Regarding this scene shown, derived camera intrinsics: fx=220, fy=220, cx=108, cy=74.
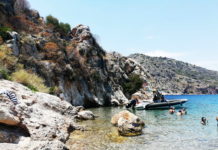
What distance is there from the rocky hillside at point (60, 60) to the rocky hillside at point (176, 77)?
8961cm

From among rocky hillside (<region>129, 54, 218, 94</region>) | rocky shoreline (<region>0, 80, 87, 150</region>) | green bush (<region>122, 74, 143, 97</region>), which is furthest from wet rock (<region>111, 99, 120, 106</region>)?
rocky hillside (<region>129, 54, 218, 94</region>)

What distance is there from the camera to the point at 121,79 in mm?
57469

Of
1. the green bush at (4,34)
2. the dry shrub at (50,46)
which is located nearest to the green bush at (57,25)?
the dry shrub at (50,46)

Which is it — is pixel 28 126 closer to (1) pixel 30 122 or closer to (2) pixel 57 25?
A: (1) pixel 30 122

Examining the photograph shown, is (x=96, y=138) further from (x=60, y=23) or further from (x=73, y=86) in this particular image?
(x=60, y=23)

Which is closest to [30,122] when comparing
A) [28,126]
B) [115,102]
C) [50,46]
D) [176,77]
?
[28,126]

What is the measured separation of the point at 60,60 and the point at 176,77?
437ft

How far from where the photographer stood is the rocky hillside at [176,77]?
148500mm

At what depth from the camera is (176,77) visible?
157m

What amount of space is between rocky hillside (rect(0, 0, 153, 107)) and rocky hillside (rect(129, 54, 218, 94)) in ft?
294

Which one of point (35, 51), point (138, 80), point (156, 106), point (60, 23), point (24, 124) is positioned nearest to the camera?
point (24, 124)

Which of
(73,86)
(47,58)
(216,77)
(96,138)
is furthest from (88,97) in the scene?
(216,77)

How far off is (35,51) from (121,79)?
29.9 metres

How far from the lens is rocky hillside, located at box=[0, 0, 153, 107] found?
25750mm
